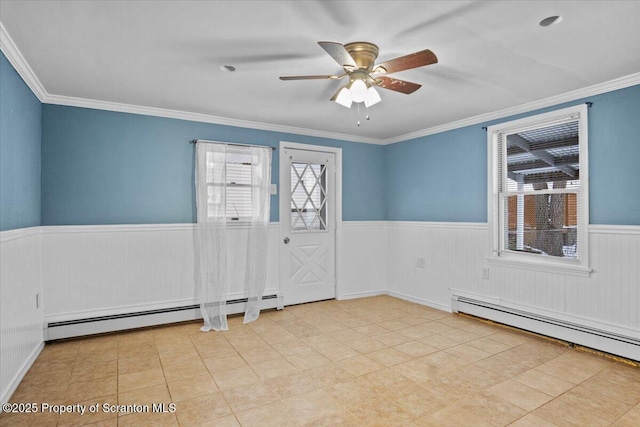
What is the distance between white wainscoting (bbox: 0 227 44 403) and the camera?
2.44 meters


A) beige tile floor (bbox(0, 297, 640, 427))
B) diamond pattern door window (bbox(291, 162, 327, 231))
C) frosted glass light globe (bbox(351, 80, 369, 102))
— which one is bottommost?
beige tile floor (bbox(0, 297, 640, 427))

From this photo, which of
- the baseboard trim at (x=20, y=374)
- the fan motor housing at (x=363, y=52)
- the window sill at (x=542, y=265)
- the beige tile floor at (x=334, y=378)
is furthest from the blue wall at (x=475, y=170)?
the baseboard trim at (x=20, y=374)

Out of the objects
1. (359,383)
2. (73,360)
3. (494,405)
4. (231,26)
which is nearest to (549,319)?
(494,405)

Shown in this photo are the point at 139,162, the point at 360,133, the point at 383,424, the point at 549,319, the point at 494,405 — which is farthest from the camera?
the point at 360,133

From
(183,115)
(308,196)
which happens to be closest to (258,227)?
(308,196)

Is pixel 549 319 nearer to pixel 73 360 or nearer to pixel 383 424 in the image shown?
pixel 383 424

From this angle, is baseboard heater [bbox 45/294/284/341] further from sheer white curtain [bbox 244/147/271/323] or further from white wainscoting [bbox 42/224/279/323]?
sheer white curtain [bbox 244/147/271/323]

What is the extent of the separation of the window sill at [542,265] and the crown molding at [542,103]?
1626 millimetres

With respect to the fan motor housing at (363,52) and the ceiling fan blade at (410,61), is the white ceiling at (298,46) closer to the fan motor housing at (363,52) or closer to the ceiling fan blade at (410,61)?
the fan motor housing at (363,52)

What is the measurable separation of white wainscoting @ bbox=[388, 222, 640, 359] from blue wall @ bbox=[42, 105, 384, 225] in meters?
2.80

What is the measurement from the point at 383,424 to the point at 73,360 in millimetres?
2744

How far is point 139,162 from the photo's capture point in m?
4.06

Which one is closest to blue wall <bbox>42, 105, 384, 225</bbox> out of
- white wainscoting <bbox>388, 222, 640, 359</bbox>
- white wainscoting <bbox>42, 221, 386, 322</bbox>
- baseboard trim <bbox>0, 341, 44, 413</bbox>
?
white wainscoting <bbox>42, 221, 386, 322</bbox>

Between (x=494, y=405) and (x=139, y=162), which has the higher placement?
(x=139, y=162)
